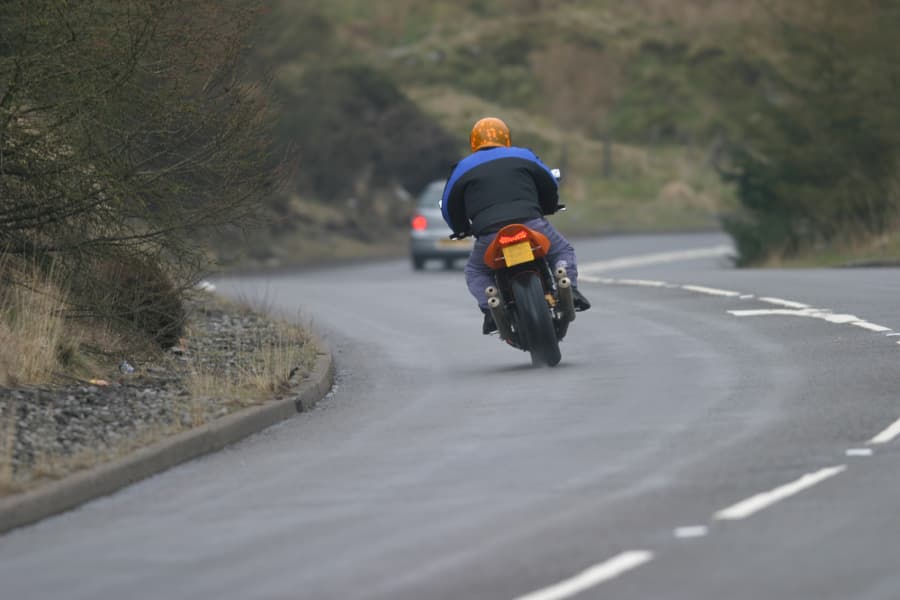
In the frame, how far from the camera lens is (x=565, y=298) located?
50.4 ft

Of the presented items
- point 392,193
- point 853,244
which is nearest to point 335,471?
point 853,244

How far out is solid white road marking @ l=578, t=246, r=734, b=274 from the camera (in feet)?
122

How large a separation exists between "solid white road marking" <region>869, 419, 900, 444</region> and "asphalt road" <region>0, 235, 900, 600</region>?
0.06 metres

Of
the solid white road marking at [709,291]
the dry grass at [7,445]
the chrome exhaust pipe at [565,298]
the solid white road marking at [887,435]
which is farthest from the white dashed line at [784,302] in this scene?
the dry grass at [7,445]

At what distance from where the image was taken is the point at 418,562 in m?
8.08

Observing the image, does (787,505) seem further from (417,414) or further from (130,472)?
(417,414)

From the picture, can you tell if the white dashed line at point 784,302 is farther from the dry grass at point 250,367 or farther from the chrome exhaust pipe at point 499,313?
the chrome exhaust pipe at point 499,313

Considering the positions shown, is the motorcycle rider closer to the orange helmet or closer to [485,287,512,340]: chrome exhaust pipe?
the orange helmet

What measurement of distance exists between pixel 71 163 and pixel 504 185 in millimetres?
3370

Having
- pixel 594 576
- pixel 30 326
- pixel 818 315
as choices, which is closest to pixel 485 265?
pixel 30 326

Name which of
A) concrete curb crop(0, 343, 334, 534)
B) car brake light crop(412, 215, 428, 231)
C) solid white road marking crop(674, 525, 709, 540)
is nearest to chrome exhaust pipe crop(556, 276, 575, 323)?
concrete curb crop(0, 343, 334, 534)

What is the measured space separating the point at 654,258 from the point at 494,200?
28.3m

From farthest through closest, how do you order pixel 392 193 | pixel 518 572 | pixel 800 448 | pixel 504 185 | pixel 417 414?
pixel 392 193, pixel 504 185, pixel 417 414, pixel 800 448, pixel 518 572

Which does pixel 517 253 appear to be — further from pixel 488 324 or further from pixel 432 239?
pixel 432 239
